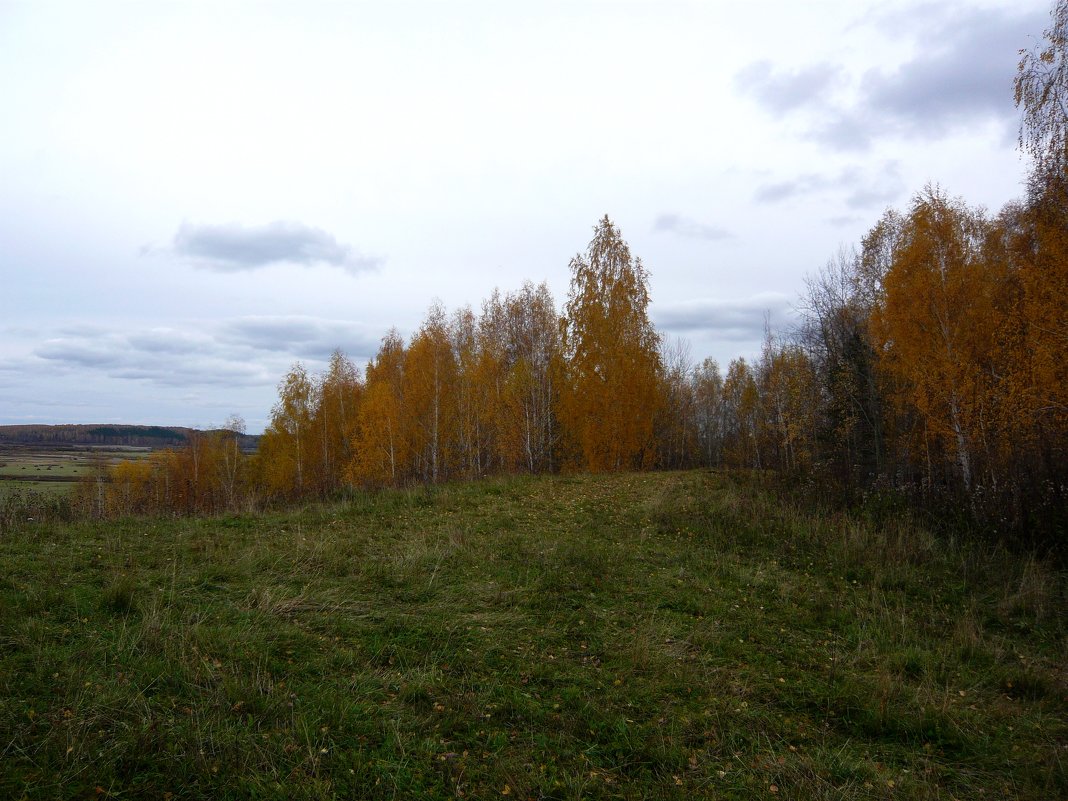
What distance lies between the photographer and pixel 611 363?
21156 millimetres

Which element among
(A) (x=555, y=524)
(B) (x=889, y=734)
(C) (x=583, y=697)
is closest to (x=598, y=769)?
(C) (x=583, y=697)

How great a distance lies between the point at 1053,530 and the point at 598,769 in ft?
32.9

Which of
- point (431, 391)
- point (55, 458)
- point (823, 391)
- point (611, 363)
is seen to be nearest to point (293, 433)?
point (431, 391)

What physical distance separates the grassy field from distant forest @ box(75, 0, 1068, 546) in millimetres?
5154

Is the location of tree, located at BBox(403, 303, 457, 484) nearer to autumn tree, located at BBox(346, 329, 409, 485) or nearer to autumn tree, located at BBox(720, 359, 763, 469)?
autumn tree, located at BBox(346, 329, 409, 485)

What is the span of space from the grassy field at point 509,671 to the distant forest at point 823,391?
16.9ft

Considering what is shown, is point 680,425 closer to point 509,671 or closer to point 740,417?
A: point 740,417

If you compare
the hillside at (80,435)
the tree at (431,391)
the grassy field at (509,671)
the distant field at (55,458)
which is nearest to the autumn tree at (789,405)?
the tree at (431,391)

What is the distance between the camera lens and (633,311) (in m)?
21.7

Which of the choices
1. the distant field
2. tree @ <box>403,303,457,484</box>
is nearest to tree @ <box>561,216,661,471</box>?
tree @ <box>403,303,457,484</box>

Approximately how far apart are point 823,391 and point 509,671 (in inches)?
1046

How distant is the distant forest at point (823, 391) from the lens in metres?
11.1

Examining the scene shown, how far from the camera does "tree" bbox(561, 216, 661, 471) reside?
2120 centimetres

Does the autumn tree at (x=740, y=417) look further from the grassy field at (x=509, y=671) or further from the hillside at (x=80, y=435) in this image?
the hillside at (x=80, y=435)
